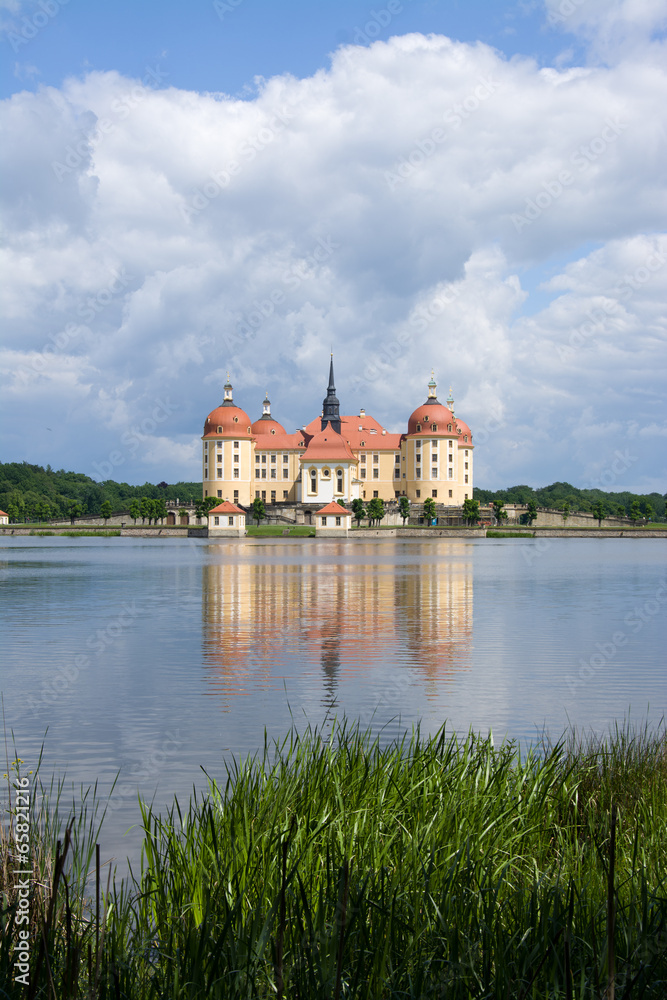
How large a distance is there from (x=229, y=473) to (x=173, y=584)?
73.5 meters

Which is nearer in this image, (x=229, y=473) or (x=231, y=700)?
(x=231, y=700)

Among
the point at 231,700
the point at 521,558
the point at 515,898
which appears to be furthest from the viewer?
the point at 521,558

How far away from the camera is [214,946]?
128 inches

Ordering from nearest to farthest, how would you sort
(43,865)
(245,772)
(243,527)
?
(43,865) < (245,772) < (243,527)

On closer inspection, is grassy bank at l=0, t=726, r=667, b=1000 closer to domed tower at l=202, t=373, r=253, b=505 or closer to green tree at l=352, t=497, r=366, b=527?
green tree at l=352, t=497, r=366, b=527

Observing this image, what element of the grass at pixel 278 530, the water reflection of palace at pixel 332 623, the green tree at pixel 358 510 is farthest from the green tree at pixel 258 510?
the water reflection of palace at pixel 332 623

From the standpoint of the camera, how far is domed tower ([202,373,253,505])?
102438mm

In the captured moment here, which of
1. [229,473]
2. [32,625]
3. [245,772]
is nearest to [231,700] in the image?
[245,772]

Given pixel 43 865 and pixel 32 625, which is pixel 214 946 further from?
pixel 32 625

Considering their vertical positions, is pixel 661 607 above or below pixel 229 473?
below

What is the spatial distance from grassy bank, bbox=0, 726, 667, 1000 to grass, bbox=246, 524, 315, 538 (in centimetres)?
7630

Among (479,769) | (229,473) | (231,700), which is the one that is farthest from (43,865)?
(229,473)

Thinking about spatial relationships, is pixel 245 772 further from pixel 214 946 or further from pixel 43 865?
pixel 214 946

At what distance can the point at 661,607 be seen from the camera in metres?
22.7
